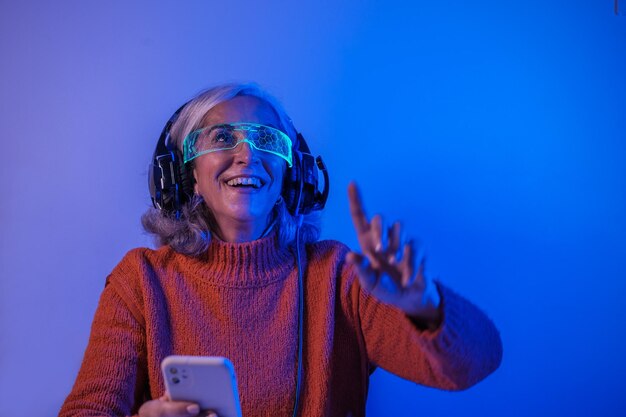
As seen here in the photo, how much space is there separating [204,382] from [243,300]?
16.3 inches

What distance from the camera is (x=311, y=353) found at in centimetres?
134

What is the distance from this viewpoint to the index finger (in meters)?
0.90

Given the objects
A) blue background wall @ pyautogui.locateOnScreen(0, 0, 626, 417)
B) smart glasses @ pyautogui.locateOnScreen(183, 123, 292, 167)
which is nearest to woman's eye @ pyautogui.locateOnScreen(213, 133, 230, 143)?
smart glasses @ pyautogui.locateOnScreen(183, 123, 292, 167)

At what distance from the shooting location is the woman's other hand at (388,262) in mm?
905

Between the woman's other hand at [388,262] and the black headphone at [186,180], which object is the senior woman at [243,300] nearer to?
the black headphone at [186,180]

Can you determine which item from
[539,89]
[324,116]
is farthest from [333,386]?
[539,89]

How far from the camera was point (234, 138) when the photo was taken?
4.53ft

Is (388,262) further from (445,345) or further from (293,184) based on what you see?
(293,184)

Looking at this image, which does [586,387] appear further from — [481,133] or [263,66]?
[263,66]

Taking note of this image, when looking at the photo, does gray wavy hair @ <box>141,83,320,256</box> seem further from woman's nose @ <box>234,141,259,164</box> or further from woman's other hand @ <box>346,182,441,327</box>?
woman's other hand @ <box>346,182,441,327</box>

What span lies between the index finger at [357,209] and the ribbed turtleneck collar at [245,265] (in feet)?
1.73

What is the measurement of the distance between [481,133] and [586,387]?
0.87 meters

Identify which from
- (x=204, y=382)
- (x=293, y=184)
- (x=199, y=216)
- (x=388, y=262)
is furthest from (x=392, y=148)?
(x=204, y=382)

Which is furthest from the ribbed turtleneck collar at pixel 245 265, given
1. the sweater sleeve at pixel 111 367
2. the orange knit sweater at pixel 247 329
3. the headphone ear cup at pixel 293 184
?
the sweater sleeve at pixel 111 367
